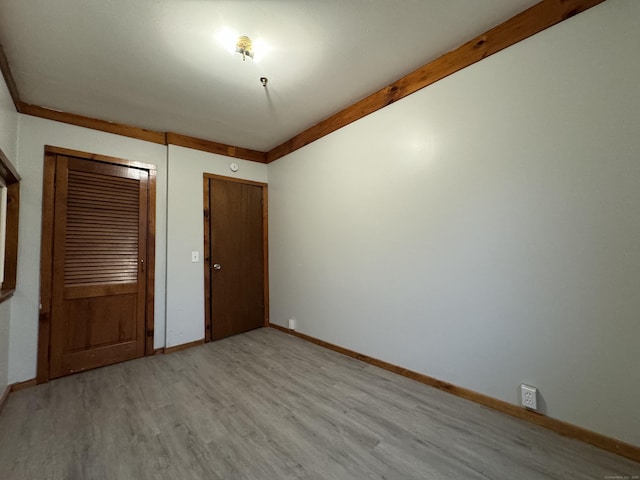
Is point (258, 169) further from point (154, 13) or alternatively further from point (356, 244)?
point (154, 13)

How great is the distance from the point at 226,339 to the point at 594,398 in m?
3.38

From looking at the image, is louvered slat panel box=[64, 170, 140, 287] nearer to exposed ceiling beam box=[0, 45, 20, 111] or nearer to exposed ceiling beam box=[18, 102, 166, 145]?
exposed ceiling beam box=[18, 102, 166, 145]

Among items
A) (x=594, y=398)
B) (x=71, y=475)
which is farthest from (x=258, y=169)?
(x=594, y=398)

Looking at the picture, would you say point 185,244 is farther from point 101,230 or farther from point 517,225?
point 517,225

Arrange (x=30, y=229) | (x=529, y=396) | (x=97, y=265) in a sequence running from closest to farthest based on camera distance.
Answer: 1. (x=529, y=396)
2. (x=30, y=229)
3. (x=97, y=265)

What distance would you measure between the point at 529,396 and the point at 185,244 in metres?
3.47

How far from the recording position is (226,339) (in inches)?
133

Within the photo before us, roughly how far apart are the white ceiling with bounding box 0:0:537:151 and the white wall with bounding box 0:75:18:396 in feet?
0.64

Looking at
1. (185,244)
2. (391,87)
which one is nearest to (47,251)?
(185,244)

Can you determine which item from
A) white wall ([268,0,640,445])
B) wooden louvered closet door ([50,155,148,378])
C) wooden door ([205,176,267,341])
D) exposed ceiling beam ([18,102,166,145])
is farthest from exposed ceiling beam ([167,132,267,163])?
white wall ([268,0,640,445])

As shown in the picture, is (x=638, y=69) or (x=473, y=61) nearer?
(x=638, y=69)

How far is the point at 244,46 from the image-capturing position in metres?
1.81

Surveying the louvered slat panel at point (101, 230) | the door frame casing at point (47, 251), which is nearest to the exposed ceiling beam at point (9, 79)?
the door frame casing at point (47, 251)

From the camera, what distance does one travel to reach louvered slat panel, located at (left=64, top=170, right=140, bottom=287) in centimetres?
255
